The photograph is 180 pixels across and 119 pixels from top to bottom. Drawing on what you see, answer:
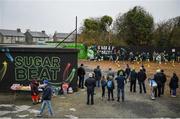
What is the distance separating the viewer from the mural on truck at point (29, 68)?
68.8ft

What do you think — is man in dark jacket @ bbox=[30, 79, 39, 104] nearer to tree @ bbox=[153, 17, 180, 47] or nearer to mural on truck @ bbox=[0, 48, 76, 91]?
mural on truck @ bbox=[0, 48, 76, 91]

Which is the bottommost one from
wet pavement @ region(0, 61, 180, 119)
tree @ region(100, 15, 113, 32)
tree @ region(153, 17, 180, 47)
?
wet pavement @ region(0, 61, 180, 119)

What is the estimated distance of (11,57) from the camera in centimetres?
2098

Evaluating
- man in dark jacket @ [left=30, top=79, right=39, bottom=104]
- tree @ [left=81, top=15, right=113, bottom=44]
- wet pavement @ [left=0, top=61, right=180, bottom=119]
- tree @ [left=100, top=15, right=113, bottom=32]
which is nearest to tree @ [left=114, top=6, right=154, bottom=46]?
tree @ [left=81, top=15, right=113, bottom=44]

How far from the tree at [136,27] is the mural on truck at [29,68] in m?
34.0

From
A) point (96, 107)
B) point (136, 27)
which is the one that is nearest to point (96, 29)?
point (136, 27)

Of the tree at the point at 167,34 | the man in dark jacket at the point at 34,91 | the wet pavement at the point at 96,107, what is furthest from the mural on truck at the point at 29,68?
the tree at the point at 167,34

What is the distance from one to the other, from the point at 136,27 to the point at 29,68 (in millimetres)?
35215

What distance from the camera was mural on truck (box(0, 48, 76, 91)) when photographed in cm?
2098

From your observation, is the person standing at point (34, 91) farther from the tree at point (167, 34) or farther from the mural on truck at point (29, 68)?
the tree at point (167, 34)

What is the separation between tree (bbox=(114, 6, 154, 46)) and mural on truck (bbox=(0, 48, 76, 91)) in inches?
1338

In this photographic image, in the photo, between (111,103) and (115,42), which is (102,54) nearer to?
(115,42)

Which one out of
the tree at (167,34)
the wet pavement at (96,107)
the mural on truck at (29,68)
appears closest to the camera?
the wet pavement at (96,107)

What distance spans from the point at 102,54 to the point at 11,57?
26080mm
